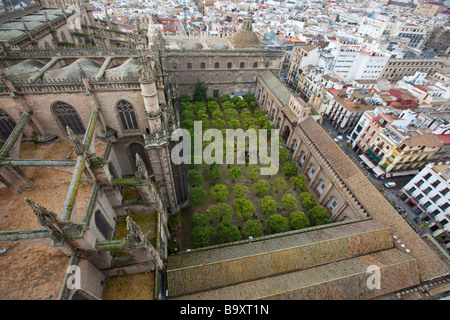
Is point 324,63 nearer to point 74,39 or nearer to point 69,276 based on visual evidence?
point 74,39

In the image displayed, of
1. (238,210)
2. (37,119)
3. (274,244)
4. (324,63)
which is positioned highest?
(37,119)

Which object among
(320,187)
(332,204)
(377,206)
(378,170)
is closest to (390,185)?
(378,170)

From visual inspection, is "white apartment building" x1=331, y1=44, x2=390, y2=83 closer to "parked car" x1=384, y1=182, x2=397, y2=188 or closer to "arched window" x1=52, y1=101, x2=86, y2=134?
"parked car" x1=384, y1=182, x2=397, y2=188

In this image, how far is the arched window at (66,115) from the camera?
23.9m

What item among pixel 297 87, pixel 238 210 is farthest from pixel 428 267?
pixel 297 87

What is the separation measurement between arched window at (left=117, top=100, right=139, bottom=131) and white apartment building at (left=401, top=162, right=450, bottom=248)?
48993 millimetres

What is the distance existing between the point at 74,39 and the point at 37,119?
1250 inches

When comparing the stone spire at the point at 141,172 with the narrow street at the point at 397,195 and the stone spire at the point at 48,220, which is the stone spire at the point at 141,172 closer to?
the stone spire at the point at 48,220

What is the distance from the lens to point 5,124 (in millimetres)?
23203

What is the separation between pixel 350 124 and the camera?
187 ft

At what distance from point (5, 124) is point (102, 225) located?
15.9 m

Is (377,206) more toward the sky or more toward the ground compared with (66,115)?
more toward the ground

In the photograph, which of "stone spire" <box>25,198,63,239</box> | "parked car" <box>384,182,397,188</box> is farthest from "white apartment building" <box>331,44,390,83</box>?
"stone spire" <box>25,198,63,239</box>

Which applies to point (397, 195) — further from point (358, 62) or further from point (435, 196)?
point (358, 62)
